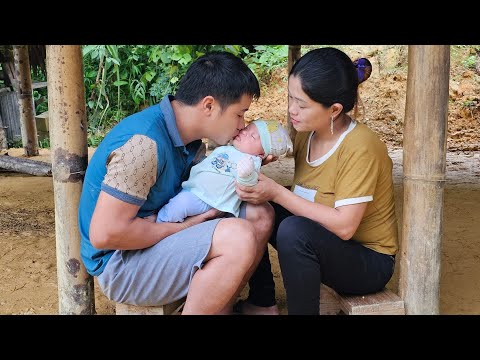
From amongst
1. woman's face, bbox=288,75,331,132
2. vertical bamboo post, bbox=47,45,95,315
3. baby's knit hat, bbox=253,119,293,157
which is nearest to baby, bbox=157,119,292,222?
baby's knit hat, bbox=253,119,293,157

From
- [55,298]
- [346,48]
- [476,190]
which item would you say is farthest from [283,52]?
[55,298]

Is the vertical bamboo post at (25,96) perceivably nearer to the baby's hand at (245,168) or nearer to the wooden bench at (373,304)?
the baby's hand at (245,168)

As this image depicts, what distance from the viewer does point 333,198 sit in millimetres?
2520

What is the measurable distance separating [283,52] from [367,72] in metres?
8.81

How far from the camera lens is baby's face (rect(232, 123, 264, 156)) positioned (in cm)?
257

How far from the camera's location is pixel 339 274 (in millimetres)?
2459

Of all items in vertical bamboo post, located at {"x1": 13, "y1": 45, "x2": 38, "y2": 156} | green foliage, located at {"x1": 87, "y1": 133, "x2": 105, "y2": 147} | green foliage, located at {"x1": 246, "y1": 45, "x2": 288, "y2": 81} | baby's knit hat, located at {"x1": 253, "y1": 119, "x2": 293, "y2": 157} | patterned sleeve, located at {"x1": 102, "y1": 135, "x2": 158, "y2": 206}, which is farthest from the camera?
green foliage, located at {"x1": 246, "y1": 45, "x2": 288, "y2": 81}

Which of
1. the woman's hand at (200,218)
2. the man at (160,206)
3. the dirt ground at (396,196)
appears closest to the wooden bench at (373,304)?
the man at (160,206)

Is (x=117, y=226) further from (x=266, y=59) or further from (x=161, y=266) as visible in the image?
(x=266, y=59)

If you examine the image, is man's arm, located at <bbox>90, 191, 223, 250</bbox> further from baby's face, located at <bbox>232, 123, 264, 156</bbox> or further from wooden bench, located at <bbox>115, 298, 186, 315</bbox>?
baby's face, located at <bbox>232, 123, 264, 156</bbox>

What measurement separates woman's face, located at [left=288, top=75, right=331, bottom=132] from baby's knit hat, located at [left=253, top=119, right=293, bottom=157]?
9cm

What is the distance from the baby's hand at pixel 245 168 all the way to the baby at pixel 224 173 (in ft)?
0.19

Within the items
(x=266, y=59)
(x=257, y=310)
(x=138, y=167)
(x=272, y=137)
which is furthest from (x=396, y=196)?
(x=266, y=59)

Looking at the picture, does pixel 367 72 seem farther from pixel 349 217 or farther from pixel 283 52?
pixel 283 52
